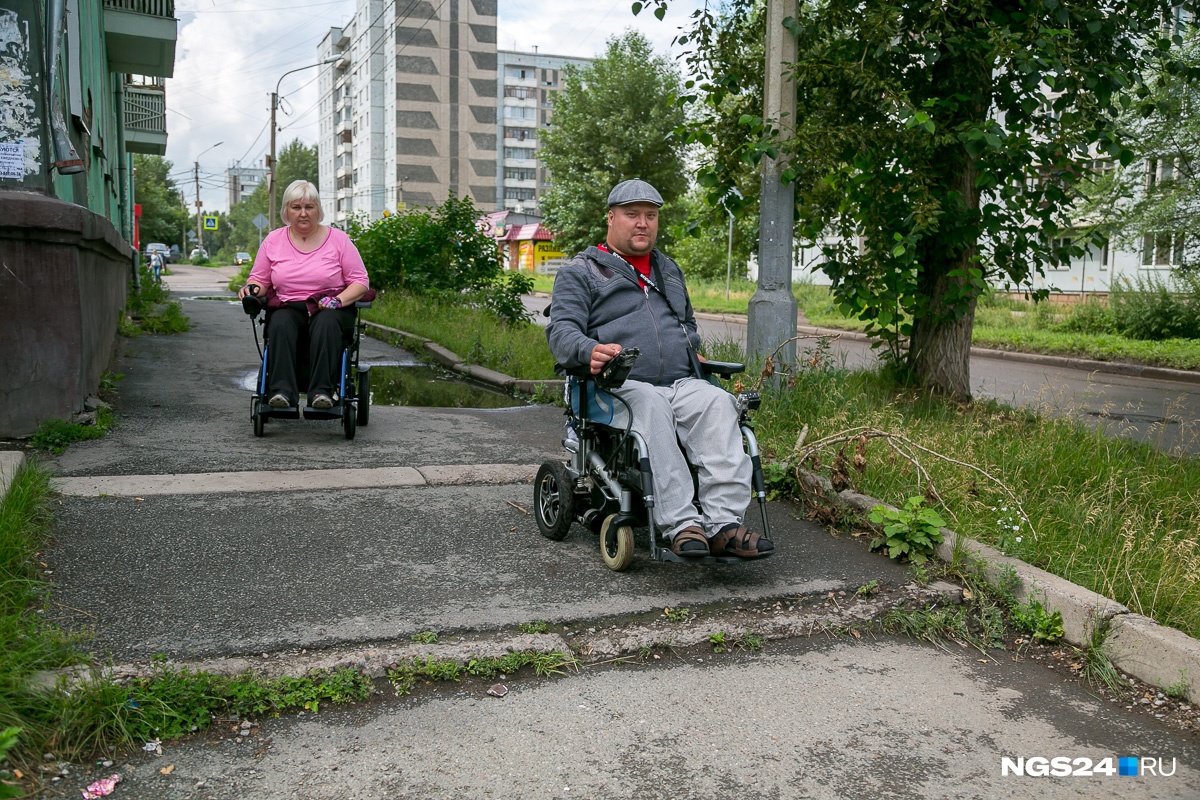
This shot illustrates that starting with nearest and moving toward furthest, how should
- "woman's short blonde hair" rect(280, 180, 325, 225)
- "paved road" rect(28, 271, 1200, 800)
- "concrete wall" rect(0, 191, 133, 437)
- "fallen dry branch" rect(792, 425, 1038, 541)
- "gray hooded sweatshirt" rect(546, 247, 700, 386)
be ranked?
"paved road" rect(28, 271, 1200, 800) < "gray hooded sweatshirt" rect(546, 247, 700, 386) < "fallen dry branch" rect(792, 425, 1038, 541) < "concrete wall" rect(0, 191, 133, 437) < "woman's short blonde hair" rect(280, 180, 325, 225)

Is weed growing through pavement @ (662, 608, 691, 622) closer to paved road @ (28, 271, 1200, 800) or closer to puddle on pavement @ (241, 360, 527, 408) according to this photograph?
paved road @ (28, 271, 1200, 800)

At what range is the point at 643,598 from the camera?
3.91m

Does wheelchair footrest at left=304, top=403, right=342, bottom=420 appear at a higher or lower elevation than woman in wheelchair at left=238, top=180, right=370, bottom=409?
lower

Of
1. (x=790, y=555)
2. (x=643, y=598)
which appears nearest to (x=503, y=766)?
(x=643, y=598)

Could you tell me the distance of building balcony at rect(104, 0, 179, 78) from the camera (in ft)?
54.5

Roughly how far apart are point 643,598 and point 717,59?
628 centimetres

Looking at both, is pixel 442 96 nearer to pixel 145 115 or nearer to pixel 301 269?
pixel 145 115

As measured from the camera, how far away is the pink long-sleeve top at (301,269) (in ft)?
22.1

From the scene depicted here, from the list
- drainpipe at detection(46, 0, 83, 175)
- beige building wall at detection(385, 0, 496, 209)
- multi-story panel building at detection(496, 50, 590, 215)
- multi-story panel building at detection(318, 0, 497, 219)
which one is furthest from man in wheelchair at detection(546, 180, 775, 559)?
multi-story panel building at detection(496, 50, 590, 215)

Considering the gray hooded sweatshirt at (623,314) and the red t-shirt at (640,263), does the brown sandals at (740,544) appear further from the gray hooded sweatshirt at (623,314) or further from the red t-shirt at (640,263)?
the red t-shirt at (640,263)

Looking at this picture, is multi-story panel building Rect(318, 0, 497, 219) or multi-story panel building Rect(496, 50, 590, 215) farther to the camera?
multi-story panel building Rect(496, 50, 590, 215)

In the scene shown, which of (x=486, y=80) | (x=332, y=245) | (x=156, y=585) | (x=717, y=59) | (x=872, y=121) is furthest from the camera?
(x=486, y=80)

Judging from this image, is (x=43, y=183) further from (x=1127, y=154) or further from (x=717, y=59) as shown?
(x=1127, y=154)
